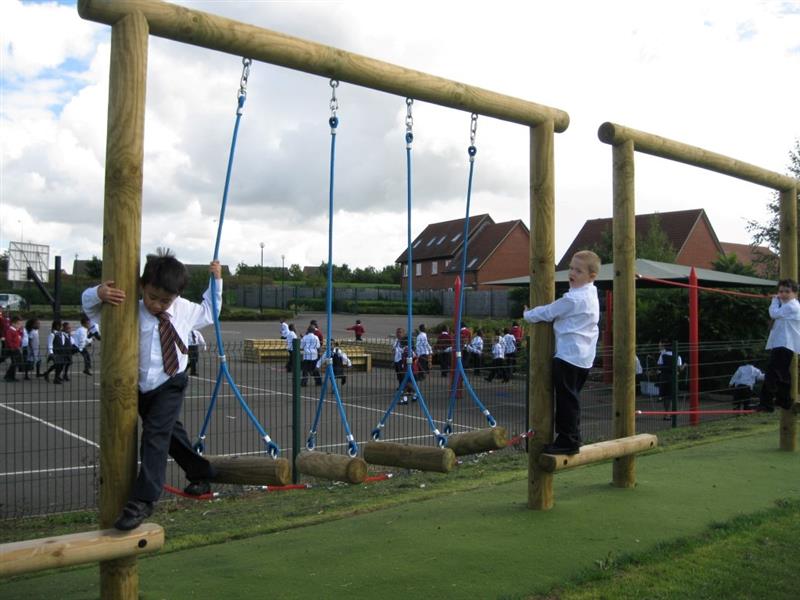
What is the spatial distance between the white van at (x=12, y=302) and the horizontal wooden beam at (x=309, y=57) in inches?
1864

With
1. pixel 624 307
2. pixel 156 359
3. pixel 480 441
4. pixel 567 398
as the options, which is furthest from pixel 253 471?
pixel 624 307

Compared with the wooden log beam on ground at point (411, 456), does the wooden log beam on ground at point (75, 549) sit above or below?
below

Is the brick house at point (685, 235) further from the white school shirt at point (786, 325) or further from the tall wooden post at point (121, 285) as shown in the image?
the tall wooden post at point (121, 285)

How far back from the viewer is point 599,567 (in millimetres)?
4898

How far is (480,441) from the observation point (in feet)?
19.6

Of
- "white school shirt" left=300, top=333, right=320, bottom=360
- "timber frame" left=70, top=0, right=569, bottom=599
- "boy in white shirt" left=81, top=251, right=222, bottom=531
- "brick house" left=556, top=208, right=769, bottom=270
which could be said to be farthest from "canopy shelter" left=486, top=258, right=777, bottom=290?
"brick house" left=556, top=208, right=769, bottom=270

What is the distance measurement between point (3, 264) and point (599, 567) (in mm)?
69497

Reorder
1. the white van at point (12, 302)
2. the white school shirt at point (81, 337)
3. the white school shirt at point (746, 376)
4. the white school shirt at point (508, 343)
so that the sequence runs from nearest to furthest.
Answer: the white school shirt at point (746, 376), the white school shirt at point (508, 343), the white school shirt at point (81, 337), the white van at point (12, 302)

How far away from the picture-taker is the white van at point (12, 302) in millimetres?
46844

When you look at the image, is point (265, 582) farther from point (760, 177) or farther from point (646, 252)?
point (646, 252)

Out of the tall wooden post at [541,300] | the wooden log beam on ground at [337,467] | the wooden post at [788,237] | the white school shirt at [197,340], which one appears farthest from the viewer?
the wooden post at [788,237]

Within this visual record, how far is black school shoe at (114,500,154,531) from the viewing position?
398 centimetres

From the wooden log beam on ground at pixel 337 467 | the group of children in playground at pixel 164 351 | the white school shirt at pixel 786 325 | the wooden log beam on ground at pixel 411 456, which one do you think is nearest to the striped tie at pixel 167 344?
the group of children in playground at pixel 164 351

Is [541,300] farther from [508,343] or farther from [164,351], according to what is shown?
[508,343]
